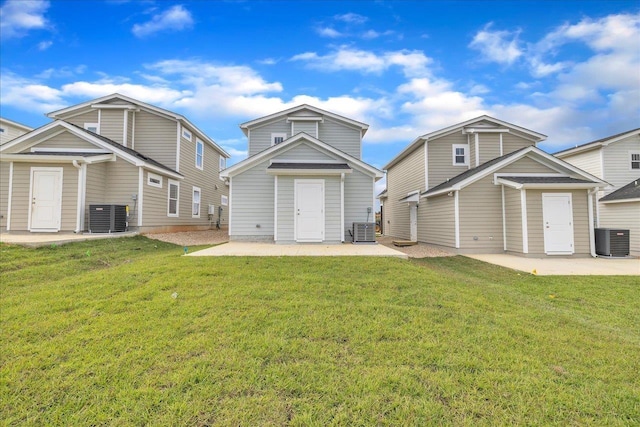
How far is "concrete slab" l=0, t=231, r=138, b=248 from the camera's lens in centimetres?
869

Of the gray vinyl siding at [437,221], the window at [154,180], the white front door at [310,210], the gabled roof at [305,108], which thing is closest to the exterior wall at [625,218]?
the gray vinyl siding at [437,221]

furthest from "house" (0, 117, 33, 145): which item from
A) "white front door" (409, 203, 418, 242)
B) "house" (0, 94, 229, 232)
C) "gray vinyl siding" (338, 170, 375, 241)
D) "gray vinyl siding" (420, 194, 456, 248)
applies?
"gray vinyl siding" (420, 194, 456, 248)

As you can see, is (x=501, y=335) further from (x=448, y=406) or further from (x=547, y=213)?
(x=547, y=213)

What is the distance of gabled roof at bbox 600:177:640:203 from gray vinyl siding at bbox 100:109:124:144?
2491cm

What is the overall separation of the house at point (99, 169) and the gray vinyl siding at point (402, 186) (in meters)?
13.3

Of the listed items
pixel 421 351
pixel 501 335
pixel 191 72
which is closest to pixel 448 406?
pixel 421 351

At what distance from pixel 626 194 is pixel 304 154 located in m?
15.1

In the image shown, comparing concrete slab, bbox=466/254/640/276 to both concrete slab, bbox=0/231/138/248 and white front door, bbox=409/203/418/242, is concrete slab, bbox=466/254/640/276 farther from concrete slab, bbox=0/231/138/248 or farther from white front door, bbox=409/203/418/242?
concrete slab, bbox=0/231/138/248

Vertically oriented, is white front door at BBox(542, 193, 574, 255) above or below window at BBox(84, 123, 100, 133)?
below

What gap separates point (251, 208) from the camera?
37.6ft

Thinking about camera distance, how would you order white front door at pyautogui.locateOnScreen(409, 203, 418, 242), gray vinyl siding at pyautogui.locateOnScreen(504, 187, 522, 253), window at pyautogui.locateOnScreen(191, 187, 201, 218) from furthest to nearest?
window at pyautogui.locateOnScreen(191, 187, 201, 218) → white front door at pyautogui.locateOnScreen(409, 203, 418, 242) → gray vinyl siding at pyautogui.locateOnScreen(504, 187, 522, 253)

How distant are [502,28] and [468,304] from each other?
1384cm

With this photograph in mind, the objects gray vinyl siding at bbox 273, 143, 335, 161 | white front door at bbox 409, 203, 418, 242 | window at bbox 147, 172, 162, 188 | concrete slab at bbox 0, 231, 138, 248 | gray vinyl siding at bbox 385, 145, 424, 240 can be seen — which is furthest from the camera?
white front door at bbox 409, 203, 418, 242

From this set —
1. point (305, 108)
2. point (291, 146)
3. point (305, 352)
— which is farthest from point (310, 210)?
point (305, 352)
